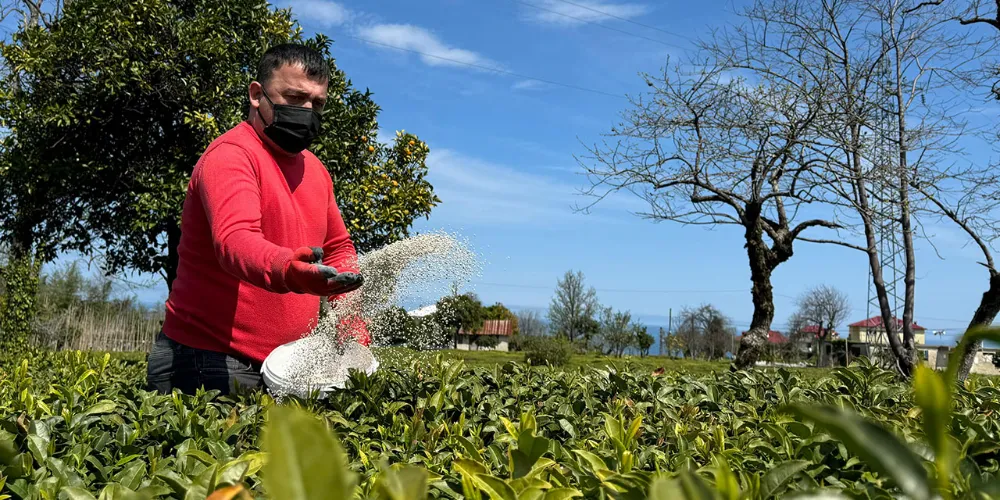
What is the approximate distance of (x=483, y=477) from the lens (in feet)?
3.21

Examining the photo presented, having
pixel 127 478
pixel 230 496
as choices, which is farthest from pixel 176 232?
pixel 230 496

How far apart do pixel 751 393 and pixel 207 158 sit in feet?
6.45

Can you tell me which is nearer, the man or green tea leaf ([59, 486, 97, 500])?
green tea leaf ([59, 486, 97, 500])

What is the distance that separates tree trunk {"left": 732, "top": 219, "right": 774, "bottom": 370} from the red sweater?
400 inches

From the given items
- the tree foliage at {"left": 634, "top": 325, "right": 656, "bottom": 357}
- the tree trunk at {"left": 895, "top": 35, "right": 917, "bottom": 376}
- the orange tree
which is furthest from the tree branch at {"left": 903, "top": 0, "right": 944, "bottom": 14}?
the tree foliage at {"left": 634, "top": 325, "right": 656, "bottom": 357}

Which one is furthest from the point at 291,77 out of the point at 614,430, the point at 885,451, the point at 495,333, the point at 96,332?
the point at 495,333

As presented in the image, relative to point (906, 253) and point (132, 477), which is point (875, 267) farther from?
point (132, 477)

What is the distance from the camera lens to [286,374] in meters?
2.30

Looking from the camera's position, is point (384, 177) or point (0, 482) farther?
point (384, 177)

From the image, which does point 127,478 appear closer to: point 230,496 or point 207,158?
point 230,496

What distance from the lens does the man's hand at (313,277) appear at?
5.81 feet

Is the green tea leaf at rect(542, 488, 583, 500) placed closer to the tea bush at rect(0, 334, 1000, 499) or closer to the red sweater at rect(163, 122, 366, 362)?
the tea bush at rect(0, 334, 1000, 499)

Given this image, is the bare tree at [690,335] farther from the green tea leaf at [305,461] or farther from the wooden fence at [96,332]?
the green tea leaf at [305,461]

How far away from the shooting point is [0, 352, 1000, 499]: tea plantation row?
0.41 meters
